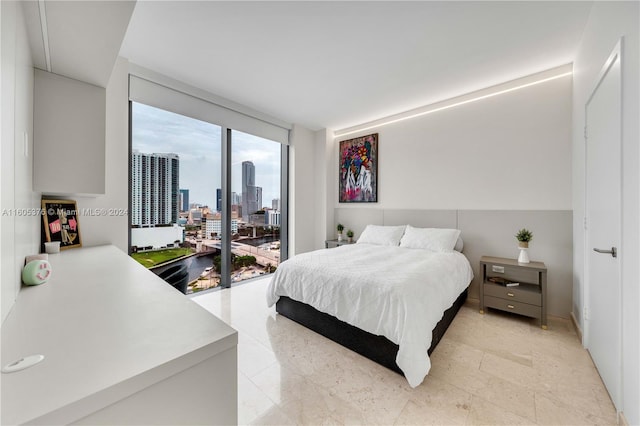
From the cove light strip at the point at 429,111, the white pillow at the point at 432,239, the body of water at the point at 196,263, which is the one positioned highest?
the cove light strip at the point at 429,111

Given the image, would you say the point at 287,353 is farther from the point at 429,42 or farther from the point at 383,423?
the point at 429,42

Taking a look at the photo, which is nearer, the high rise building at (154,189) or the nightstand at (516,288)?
the nightstand at (516,288)

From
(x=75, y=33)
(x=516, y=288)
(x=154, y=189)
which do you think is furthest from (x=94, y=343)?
(x=516, y=288)

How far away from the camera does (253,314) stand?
278 centimetres

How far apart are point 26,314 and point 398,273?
2.09 meters

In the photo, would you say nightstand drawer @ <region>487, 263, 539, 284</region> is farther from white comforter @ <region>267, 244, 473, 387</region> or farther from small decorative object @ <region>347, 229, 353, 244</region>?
small decorative object @ <region>347, 229, 353, 244</region>

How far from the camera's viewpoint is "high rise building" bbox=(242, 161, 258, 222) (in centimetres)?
386

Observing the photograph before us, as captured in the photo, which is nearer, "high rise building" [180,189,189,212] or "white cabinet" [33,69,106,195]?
"white cabinet" [33,69,106,195]

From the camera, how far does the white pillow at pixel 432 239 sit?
10.2 ft

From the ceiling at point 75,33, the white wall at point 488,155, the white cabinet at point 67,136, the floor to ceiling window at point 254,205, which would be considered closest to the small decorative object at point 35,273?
the white cabinet at point 67,136

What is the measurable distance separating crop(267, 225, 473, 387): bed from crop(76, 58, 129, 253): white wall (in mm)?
1651

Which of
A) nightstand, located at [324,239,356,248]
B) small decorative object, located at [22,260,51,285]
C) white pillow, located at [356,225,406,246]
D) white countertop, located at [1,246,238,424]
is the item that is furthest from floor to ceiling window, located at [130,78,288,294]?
white countertop, located at [1,246,238,424]

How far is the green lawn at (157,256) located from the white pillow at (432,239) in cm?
296

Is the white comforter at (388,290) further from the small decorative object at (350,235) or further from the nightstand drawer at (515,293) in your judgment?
the small decorative object at (350,235)
